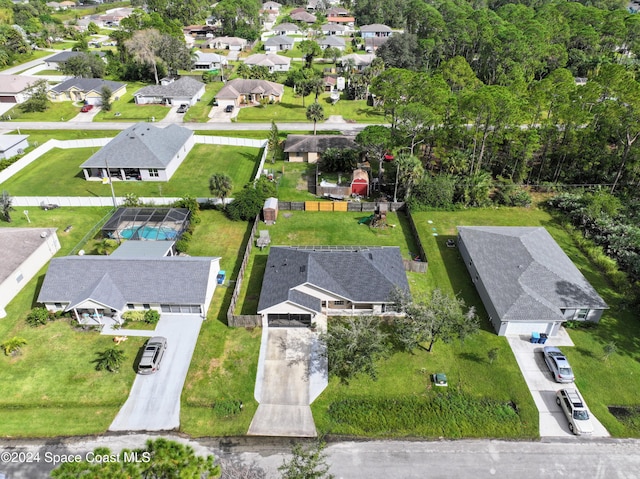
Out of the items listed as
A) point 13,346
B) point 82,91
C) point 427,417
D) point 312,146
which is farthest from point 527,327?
point 82,91

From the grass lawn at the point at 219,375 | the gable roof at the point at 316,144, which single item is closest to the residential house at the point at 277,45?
the gable roof at the point at 316,144

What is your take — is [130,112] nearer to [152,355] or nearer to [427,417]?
[152,355]

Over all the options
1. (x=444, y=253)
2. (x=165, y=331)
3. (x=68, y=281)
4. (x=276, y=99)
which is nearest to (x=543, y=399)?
(x=444, y=253)

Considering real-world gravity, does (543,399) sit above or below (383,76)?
below

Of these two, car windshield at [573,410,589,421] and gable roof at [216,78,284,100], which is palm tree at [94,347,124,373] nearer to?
car windshield at [573,410,589,421]

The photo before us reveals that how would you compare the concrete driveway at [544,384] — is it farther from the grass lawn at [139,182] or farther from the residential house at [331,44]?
the residential house at [331,44]

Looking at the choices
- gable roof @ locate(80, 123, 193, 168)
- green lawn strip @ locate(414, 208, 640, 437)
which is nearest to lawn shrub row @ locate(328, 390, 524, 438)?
green lawn strip @ locate(414, 208, 640, 437)

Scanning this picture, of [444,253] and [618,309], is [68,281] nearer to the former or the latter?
[444,253]
